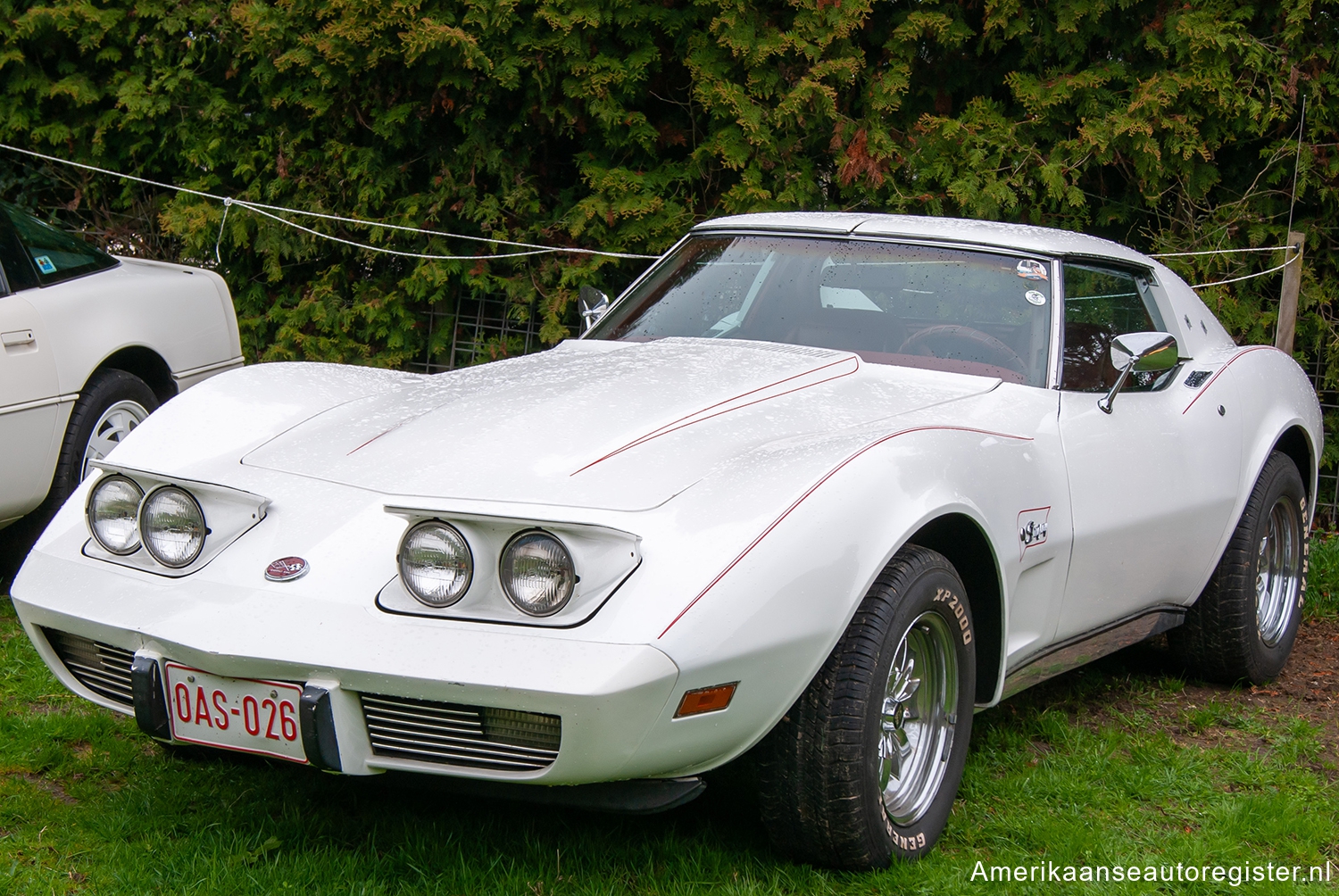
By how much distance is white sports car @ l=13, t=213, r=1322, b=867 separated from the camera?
2.34 metres

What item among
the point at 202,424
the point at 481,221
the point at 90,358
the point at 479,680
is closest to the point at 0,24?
the point at 481,221

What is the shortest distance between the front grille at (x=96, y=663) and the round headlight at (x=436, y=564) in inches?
26.2

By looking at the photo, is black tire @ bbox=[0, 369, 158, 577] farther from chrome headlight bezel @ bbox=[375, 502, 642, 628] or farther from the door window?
the door window

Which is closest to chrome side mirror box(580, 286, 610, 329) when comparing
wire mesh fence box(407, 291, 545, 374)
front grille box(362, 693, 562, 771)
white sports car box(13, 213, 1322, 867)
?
white sports car box(13, 213, 1322, 867)

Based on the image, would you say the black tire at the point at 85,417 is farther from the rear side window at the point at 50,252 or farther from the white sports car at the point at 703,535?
the white sports car at the point at 703,535

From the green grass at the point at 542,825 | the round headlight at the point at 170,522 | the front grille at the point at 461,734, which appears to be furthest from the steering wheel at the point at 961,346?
the round headlight at the point at 170,522

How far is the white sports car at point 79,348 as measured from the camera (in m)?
4.57

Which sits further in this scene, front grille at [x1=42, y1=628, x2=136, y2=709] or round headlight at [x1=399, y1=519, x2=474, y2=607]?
front grille at [x1=42, y1=628, x2=136, y2=709]

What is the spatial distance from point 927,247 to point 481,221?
4.10 meters

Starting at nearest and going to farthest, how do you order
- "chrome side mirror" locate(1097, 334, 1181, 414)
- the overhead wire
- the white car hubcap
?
"chrome side mirror" locate(1097, 334, 1181, 414), the white car hubcap, the overhead wire

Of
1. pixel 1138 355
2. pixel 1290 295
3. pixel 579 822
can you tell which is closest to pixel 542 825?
pixel 579 822

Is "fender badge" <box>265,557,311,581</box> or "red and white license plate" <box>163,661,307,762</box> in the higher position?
"fender badge" <box>265,557,311,581</box>

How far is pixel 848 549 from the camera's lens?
253 cm

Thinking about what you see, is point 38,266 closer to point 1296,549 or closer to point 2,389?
point 2,389
